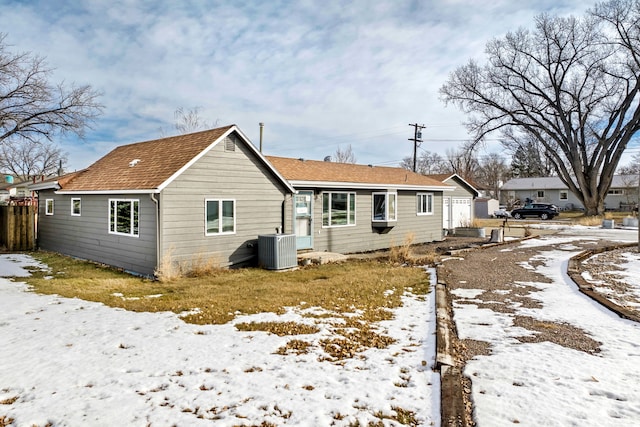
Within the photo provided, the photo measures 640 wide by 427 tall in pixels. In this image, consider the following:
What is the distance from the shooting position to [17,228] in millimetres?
16484

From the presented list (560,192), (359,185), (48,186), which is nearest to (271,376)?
(359,185)

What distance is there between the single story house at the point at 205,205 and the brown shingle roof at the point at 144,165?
56mm

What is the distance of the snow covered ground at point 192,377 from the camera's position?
3.70 m

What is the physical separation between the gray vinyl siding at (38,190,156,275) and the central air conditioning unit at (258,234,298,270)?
3.12 m

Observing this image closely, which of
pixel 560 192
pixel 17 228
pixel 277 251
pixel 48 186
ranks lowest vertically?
pixel 277 251

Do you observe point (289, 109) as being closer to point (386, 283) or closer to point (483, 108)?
point (386, 283)

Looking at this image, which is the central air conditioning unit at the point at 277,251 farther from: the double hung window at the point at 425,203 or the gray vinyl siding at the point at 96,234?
the double hung window at the point at 425,203

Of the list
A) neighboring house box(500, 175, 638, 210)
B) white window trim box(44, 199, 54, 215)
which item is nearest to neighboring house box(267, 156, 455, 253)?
white window trim box(44, 199, 54, 215)

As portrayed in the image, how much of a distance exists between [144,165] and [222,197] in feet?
9.57

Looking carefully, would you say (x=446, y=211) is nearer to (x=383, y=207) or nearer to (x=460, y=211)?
(x=460, y=211)

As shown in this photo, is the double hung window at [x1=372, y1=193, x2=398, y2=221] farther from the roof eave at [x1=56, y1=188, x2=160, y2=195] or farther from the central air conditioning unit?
the roof eave at [x1=56, y1=188, x2=160, y2=195]

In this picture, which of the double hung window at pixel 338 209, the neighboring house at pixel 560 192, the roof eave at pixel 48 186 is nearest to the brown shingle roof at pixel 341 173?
the double hung window at pixel 338 209

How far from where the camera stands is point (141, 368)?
470 centimetres

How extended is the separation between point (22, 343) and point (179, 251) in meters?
5.47
